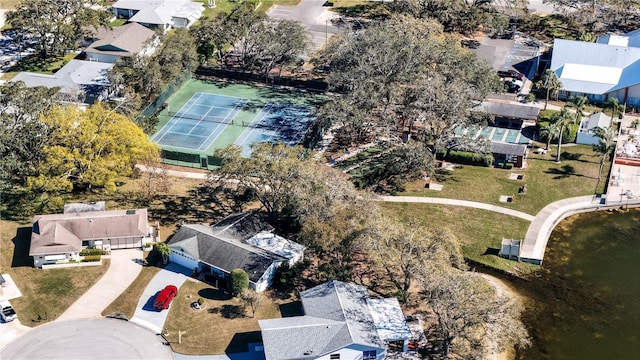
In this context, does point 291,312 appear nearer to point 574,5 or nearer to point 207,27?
point 207,27

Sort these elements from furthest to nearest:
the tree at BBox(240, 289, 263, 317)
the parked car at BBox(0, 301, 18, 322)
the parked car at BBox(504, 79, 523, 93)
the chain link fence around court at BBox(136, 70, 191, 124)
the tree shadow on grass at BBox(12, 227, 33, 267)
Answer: the parked car at BBox(504, 79, 523, 93)
the chain link fence around court at BBox(136, 70, 191, 124)
the tree shadow on grass at BBox(12, 227, 33, 267)
the tree at BBox(240, 289, 263, 317)
the parked car at BBox(0, 301, 18, 322)

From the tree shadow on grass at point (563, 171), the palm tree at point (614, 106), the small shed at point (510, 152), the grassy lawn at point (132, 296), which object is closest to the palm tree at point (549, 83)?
the palm tree at point (614, 106)

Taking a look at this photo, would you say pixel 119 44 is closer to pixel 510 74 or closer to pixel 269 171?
pixel 269 171

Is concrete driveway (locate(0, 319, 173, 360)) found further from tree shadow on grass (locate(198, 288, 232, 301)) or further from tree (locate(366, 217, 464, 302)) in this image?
tree (locate(366, 217, 464, 302))

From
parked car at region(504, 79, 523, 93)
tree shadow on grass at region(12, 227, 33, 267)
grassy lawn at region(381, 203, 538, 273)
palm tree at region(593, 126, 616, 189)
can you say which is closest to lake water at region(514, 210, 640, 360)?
grassy lawn at region(381, 203, 538, 273)

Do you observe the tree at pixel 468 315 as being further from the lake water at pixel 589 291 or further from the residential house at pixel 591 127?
the residential house at pixel 591 127

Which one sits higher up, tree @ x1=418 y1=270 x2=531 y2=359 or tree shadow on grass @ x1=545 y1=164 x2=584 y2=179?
tree shadow on grass @ x1=545 y1=164 x2=584 y2=179

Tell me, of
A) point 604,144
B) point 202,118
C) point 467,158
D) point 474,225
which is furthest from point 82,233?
point 604,144
